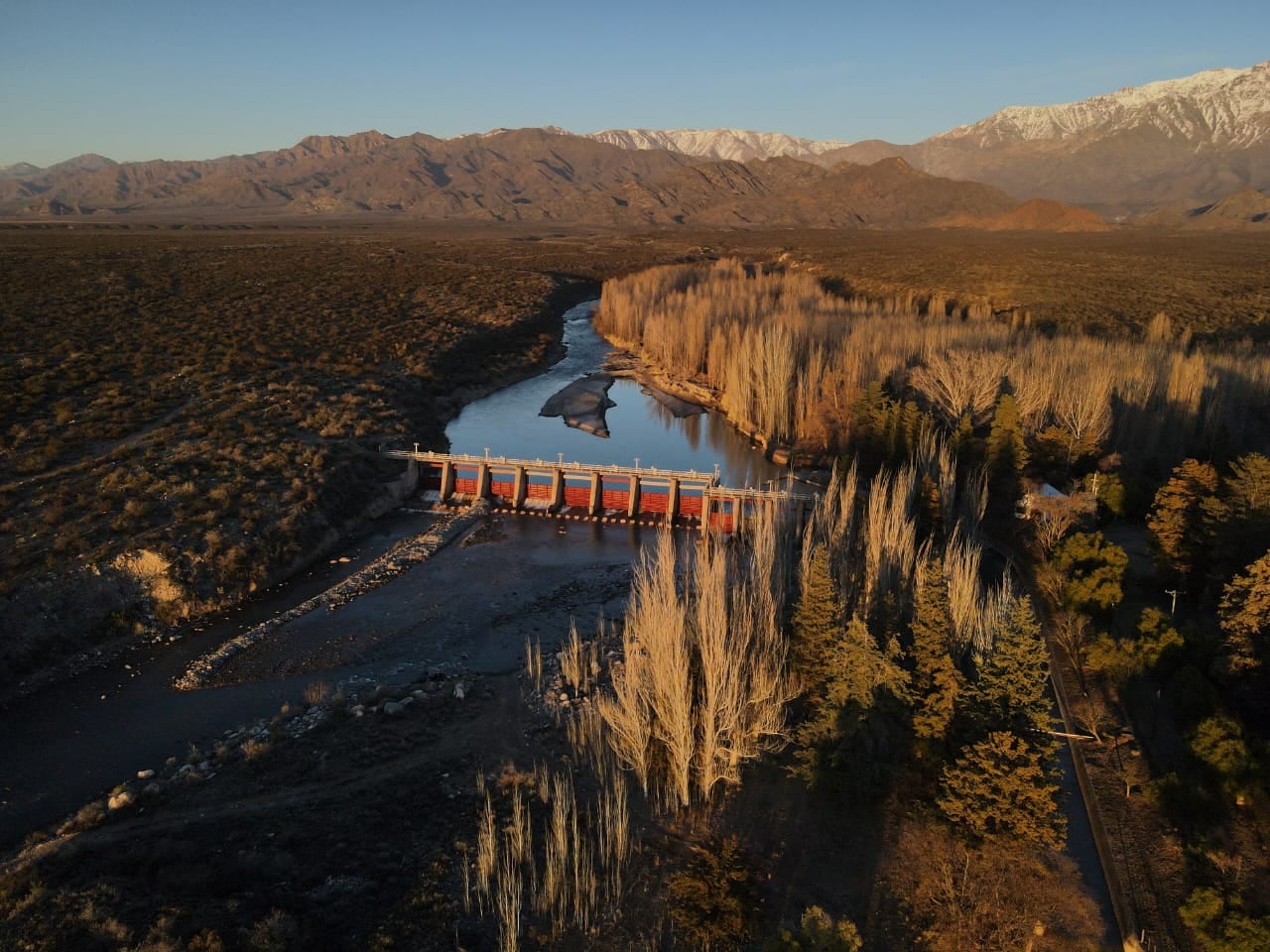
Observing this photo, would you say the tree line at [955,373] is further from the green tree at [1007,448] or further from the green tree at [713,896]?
the green tree at [713,896]

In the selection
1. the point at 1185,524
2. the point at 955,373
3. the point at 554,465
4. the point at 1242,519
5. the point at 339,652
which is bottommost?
the point at 339,652

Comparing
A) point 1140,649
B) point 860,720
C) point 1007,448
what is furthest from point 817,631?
point 1007,448

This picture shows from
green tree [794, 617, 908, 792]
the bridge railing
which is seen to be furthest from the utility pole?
the bridge railing

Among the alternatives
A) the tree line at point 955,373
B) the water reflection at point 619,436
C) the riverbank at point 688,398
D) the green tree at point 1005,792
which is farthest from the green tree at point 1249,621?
Answer: the riverbank at point 688,398

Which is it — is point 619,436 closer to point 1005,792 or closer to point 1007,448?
point 1007,448

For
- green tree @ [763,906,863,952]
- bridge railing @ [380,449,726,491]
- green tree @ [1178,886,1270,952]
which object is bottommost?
green tree @ [1178,886,1270,952]

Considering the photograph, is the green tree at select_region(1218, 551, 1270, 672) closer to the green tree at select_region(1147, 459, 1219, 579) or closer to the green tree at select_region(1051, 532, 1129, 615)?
the green tree at select_region(1051, 532, 1129, 615)
